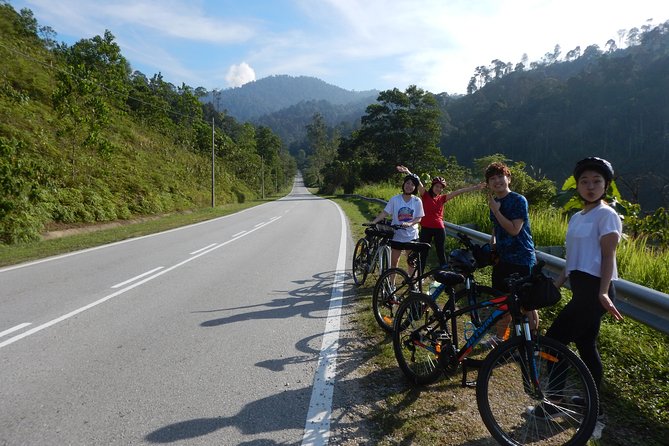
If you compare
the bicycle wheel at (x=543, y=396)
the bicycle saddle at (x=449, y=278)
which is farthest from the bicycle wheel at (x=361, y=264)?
the bicycle wheel at (x=543, y=396)

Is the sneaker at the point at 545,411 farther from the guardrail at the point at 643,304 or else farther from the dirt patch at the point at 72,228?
the dirt patch at the point at 72,228

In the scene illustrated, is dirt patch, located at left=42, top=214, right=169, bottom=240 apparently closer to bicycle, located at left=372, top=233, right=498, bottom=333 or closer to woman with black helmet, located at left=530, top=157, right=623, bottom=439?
bicycle, located at left=372, top=233, right=498, bottom=333

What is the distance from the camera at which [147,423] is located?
9.21 feet

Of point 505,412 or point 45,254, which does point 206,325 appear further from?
point 45,254

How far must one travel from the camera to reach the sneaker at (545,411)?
2.72 m

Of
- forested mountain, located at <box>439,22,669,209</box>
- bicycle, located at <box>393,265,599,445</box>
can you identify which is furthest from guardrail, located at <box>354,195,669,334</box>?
forested mountain, located at <box>439,22,669,209</box>

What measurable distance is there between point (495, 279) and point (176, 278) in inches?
226

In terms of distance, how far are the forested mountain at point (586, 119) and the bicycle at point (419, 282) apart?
81.2 metres

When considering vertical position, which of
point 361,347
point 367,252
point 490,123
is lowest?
point 361,347

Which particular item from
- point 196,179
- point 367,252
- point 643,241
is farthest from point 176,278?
point 196,179

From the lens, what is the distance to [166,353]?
13.1 feet

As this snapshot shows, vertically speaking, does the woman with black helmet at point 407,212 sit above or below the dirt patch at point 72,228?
above

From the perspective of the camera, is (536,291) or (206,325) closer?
(536,291)

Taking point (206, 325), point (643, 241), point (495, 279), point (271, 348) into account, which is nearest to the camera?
point (495, 279)
